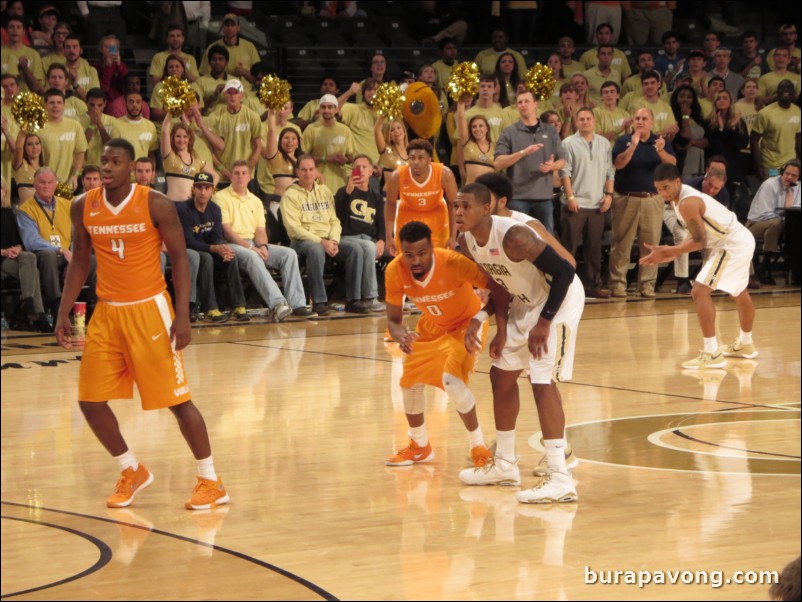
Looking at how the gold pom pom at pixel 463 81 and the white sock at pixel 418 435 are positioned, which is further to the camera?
the gold pom pom at pixel 463 81

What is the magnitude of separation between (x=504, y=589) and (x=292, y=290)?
910cm

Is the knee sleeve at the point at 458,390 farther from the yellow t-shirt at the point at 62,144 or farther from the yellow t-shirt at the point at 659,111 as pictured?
the yellow t-shirt at the point at 659,111

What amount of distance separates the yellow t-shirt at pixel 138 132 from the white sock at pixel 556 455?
848 centimetres

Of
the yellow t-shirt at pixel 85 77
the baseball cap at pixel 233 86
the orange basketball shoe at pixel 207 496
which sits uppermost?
the yellow t-shirt at pixel 85 77

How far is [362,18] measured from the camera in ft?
63.6

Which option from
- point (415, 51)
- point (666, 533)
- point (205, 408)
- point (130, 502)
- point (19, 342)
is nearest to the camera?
point (666, 533)

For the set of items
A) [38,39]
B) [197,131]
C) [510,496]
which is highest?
[38,39]

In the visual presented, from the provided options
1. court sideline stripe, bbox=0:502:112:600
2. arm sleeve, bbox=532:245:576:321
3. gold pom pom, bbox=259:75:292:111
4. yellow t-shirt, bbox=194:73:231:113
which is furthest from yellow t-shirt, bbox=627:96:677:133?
court sideline stripe, bbox=0:502:112:600

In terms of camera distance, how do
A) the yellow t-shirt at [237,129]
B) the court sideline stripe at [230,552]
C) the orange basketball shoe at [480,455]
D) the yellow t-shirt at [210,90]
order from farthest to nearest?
the yellow t-shirt at [210,90]
the yellow t-shirt at [237,129]
the orange basketball shoe at [480,455]
the court sideline stripe at [230,552]

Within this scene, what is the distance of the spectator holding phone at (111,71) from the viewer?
49.2 ft

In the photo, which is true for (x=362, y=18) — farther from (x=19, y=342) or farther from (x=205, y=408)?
(x=205, y=408)

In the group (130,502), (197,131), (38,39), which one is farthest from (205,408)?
(38,39)

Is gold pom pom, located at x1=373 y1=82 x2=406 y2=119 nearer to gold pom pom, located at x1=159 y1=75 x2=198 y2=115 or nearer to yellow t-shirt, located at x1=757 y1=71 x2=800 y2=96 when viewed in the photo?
gold pom pom, located at x1=159 y1=75 x2=198 y2=115

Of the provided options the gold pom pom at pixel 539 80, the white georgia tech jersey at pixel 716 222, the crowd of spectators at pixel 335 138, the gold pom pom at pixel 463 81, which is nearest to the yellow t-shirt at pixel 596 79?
the crowd of spectators at pixel 335 138
